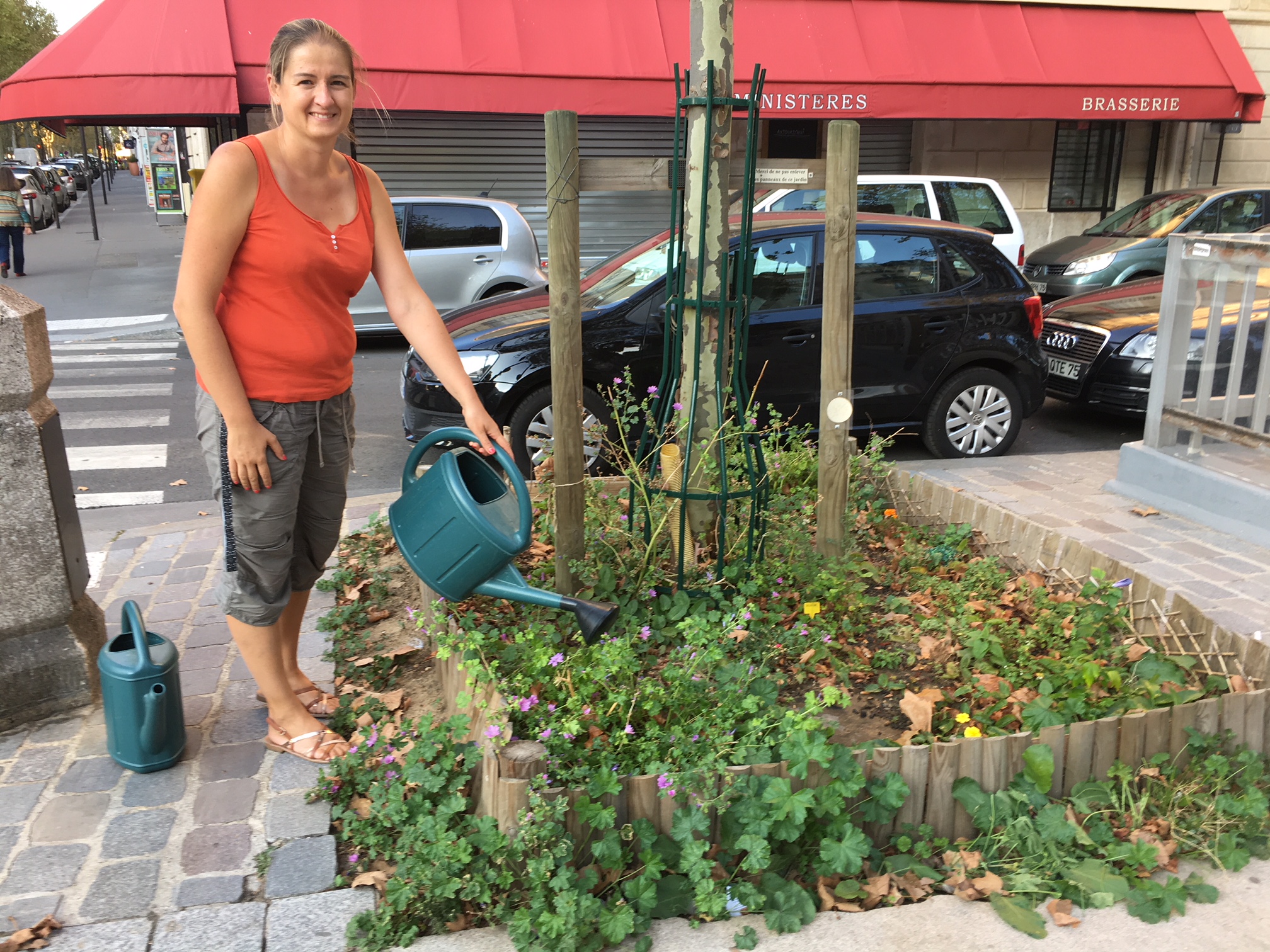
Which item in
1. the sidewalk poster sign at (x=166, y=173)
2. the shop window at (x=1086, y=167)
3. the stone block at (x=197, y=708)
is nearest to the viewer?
the stone block at (x=197, y=708)

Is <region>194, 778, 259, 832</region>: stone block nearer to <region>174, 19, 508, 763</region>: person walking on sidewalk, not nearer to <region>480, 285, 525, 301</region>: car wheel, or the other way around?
<region>174, 19, 508, 763</region>: person walking on sidewalk

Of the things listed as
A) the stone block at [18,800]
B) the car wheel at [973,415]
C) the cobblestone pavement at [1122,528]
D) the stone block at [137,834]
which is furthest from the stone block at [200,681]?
the car wheel at [973,415]

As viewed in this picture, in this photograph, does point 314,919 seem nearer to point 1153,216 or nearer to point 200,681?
point 200,681

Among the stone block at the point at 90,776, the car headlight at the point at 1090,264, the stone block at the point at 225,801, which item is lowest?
the stone block at the point at 225,801

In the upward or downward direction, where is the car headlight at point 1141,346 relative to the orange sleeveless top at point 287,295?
downward

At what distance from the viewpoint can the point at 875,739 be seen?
110 inches

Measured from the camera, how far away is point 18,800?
9.21 ft

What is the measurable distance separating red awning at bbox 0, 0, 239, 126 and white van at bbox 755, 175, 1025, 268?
7.30 metres

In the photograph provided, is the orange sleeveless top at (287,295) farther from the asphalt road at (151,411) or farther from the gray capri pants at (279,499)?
the asphalt road at (151,411)

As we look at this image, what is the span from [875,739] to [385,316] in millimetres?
9397

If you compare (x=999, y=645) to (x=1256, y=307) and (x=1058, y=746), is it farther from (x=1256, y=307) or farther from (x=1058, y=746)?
(x=1256, y=307)

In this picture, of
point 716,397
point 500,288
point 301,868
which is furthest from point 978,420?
point 500,288

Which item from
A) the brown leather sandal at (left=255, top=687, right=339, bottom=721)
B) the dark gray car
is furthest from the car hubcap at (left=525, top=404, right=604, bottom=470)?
the dark gray car

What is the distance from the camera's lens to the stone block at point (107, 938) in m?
2.26
